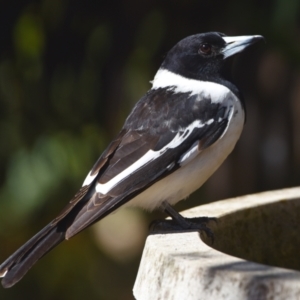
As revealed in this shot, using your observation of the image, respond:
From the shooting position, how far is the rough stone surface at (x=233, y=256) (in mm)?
1397

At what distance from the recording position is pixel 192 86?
274 cm

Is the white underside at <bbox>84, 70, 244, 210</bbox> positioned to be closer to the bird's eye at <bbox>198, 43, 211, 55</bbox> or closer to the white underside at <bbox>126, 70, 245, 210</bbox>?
the white underside at <bbox>126, 70, 245, 210</bbox>

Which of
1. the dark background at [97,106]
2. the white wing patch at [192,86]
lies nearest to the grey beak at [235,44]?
the white wing patch at [192,86]

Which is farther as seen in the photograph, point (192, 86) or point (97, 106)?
point (97, 106)

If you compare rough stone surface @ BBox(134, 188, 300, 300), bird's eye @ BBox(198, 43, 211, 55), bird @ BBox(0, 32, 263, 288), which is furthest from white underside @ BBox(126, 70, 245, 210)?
bird's eye @ BBox(198, 43, 211, 55)

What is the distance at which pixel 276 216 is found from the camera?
229cm

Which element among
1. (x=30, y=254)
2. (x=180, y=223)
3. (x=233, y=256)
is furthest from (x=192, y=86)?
(x=233, y=256)

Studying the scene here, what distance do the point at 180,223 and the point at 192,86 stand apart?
587 millimetres

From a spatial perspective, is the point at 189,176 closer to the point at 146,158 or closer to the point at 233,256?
the point at 146,158

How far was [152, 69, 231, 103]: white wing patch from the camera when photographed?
8.66 ft

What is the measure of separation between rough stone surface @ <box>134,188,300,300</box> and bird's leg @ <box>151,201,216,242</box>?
0.03 meters

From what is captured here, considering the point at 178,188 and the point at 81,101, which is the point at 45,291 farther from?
the point at 178,188

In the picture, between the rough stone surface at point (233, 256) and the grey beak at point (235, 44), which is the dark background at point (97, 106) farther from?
the rough stone surface at point (233, 256)

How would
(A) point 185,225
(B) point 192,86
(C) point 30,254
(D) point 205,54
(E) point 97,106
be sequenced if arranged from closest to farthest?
(C) point 30,254 → (A) point 185,225 → (B) point 192,86 → (D) point 205,54 → (E) point 97,106
